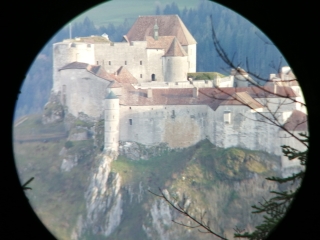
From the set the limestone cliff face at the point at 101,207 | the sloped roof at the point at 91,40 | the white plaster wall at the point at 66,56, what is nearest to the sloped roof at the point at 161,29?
the sloped roof at the point at 91,40

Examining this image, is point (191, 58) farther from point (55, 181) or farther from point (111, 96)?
point (55, 181)

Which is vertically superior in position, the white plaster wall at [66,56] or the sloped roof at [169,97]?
the white plaster wall at [66,56]

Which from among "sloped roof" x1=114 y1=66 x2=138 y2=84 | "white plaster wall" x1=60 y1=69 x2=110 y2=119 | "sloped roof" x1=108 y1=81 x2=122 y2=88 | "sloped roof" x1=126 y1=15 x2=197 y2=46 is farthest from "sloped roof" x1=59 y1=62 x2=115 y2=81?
"sloped roof" x1=126 y1=15 x2=197 y2=46

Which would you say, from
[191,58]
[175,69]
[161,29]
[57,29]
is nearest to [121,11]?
[161,29]

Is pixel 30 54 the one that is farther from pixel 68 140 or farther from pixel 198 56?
pixel 198 56

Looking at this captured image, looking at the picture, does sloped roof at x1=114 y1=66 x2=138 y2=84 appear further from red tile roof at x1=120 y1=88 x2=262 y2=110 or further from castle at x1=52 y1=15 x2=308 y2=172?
red tile roof at x1=120 y1=88 x2=262 y2=110

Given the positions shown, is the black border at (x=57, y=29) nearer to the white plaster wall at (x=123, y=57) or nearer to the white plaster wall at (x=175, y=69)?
the white plaster wall at (x=123, y=57)
